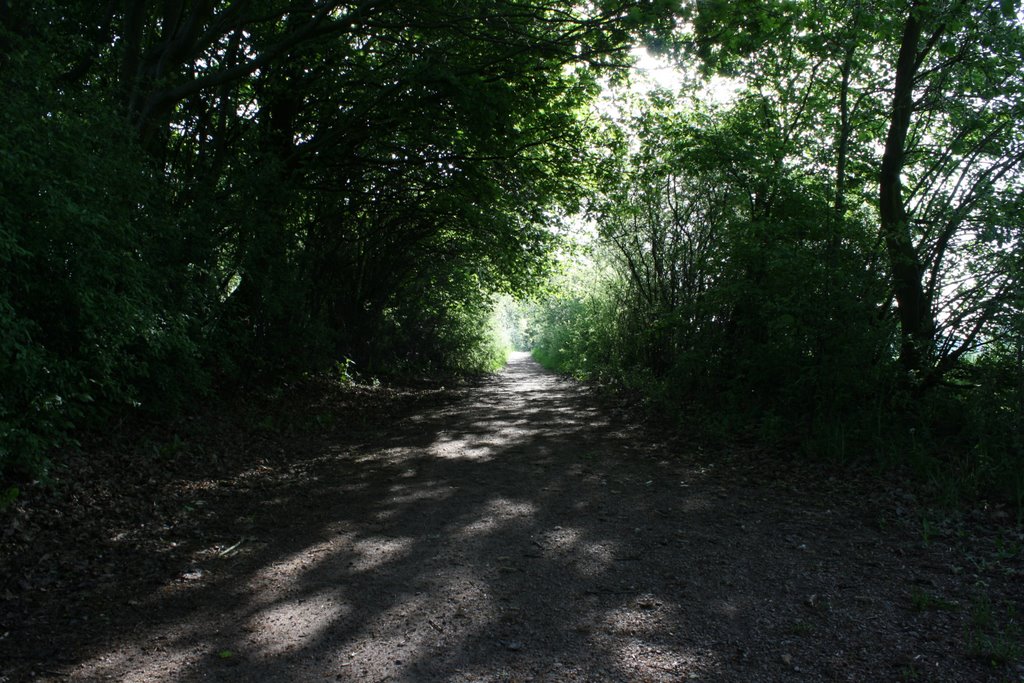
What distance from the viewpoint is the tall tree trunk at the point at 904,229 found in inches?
320

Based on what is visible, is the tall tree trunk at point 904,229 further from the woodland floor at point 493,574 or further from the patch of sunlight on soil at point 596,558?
the patch of sunlight on soil at point 596,558

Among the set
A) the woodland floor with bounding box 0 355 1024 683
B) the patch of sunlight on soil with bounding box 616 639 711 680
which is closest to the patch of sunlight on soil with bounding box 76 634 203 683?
the woodland floor with bounding box 0 355 1024 683

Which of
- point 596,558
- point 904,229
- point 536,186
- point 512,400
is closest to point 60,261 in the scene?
point 596,558

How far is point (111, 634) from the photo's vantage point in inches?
142

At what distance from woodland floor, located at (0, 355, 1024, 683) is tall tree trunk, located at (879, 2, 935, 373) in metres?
2.30

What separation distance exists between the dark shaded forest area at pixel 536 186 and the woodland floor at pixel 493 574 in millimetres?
815

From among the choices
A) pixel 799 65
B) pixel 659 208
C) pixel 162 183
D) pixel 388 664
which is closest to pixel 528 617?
Answer: pixel 388 664

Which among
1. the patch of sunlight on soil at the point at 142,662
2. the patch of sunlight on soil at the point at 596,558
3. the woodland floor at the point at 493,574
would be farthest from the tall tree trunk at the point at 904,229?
the patch of sunlight on soil at the point at 142,662

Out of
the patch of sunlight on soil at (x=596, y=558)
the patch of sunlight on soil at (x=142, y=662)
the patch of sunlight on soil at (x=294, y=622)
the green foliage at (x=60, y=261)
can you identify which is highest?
the green foliage at (x=60, y=261)

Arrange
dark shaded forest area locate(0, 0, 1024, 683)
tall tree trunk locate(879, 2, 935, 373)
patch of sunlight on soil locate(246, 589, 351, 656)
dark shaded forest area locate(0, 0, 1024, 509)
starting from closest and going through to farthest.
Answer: patch of sunlight on soil locate(246, 589, 351, 656) < dark shaded forest area locate(0, 0, 1024, 683) < dark shaded forest area locate(0, 0, 1024, 509) < tall tree trunk locate(879, 2, 935, 373)

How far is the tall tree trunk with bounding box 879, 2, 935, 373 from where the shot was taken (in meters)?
8.12

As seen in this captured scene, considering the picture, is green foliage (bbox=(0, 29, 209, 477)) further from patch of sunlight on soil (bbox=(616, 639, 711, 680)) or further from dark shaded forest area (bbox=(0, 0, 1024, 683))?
patch of sunlight on soil (bbox=(616, 639, 711, 680))

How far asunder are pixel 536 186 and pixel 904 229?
8.01 metres

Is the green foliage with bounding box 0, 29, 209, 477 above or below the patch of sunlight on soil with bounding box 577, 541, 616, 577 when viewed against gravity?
above
